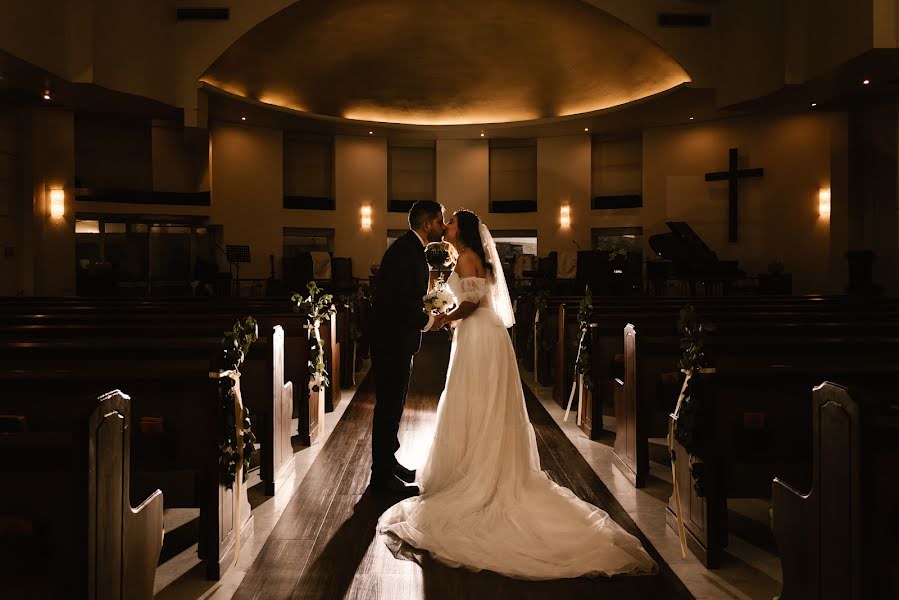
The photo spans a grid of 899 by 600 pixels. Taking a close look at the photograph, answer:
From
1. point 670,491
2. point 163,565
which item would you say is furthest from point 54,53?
point 670,491

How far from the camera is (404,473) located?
15.4 ft

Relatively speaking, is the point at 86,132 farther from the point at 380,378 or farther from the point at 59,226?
the point at 380,378

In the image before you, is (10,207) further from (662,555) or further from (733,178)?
(733,178)

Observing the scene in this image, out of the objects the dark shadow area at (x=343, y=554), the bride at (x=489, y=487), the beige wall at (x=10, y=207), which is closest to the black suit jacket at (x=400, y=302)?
the bride at (x=489, y=487)

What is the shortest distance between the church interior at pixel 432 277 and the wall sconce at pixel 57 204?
6cm

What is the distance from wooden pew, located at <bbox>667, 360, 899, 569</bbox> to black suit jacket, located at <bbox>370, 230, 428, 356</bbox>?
179 cm

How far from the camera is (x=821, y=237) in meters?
14.6

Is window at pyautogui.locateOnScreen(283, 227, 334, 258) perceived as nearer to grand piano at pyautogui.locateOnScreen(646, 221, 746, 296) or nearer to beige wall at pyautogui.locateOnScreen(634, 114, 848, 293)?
beige wall at pyautogui.locateOnScreen(634, 114, 848, 293)

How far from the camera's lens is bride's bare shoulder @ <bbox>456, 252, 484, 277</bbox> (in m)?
4.55

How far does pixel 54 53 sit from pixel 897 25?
37.7ft

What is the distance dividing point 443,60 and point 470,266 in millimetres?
12003

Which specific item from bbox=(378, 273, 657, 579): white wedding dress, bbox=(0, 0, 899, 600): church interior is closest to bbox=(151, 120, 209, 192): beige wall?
bbox=(0, 0, 899, 600): church interior

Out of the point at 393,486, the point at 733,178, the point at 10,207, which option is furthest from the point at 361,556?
the point at 733,178

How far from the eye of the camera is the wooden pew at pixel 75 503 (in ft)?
6.27
